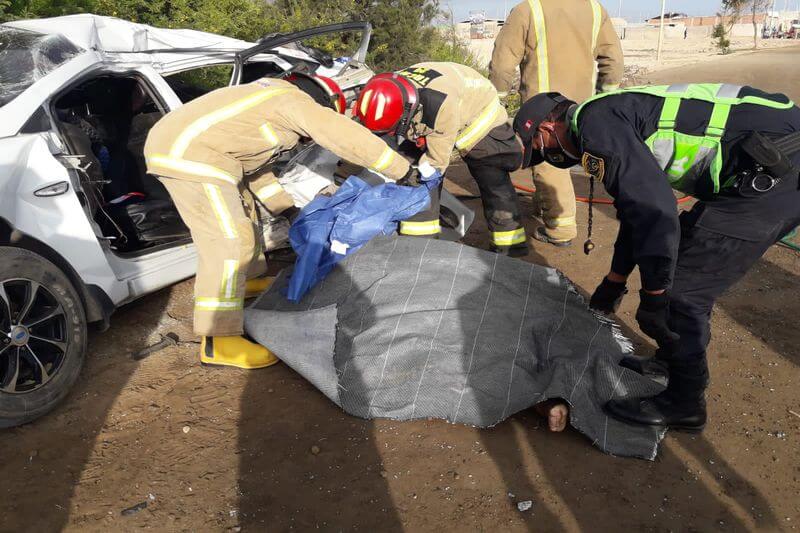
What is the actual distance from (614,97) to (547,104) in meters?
0.38

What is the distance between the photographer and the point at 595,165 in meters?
2.31

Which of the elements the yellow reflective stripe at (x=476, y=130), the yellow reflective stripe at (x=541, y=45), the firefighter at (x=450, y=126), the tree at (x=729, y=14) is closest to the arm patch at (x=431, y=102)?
the firefighter at (x=450, y=126)

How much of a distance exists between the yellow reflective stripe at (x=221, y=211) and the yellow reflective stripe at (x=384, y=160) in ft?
2.85

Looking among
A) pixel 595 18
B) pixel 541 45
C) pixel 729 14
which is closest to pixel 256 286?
pixel 541 45

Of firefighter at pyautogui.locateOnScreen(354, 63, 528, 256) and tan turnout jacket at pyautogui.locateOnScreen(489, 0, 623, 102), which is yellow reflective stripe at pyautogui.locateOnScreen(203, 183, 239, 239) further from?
tan turnout jacket at pyautogui.locateOnScreen(489, 0, 623, 102)

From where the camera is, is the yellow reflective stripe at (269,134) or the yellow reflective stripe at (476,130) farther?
the yellow reflective stripe at (476,130)

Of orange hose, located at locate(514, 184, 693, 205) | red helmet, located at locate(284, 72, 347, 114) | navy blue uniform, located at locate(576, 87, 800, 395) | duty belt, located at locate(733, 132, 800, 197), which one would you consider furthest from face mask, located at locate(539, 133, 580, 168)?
orange hose, located at locate(514, 184, 693, 205)

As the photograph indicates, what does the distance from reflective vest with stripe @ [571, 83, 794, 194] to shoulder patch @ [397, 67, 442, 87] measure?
1750 millimetres

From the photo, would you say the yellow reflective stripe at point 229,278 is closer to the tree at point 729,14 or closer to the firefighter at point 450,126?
the firefighter at point 450,126

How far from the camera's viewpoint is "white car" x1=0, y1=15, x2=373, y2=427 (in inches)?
112

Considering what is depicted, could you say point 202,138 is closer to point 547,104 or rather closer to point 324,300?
point 324,300

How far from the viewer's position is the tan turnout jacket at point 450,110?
12.9 feet

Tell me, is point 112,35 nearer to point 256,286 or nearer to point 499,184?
point 256,286

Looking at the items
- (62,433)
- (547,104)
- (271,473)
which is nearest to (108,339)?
(62,433)
